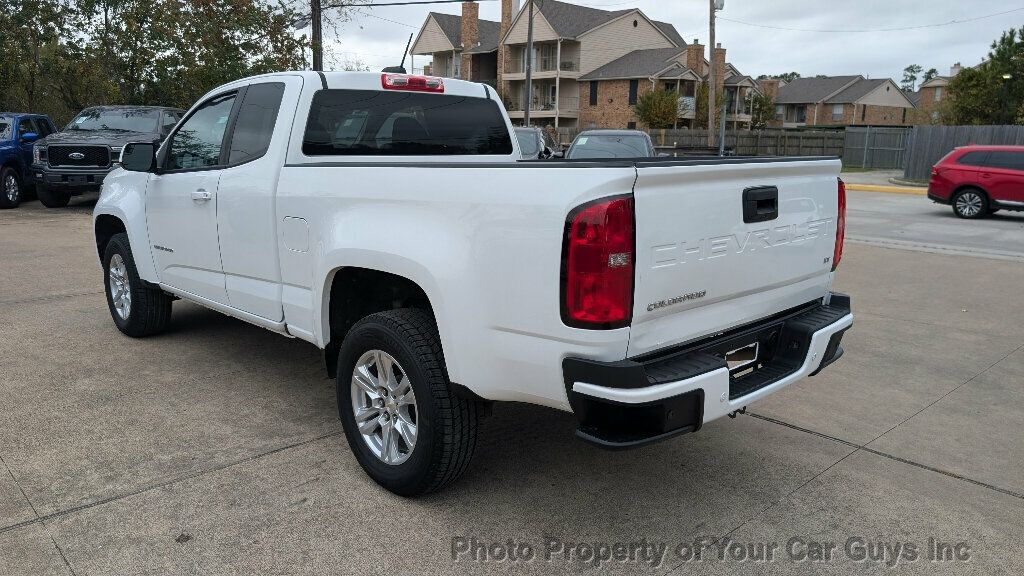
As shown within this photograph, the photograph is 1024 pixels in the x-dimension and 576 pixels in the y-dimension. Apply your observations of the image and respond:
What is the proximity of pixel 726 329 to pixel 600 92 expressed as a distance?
51842 mm

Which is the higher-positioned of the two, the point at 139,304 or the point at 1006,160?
the point at 1006,160

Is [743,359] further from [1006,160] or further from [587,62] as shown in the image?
[587,62]

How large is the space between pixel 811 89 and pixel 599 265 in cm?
7328

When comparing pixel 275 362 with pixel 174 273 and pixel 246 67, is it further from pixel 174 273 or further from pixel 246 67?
pixel 246 67

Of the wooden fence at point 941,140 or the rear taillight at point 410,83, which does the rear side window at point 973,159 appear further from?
the rear taillight at point 410,83

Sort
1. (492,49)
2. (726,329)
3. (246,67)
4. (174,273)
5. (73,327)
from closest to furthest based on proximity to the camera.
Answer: (726,329) < (174,273) < (73,327) < (246,67) < (492,49)

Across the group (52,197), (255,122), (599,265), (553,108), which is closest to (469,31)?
(553,108)

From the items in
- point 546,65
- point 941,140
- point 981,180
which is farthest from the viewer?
point 546,65

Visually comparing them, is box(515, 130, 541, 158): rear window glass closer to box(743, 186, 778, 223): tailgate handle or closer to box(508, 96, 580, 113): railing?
box(743, 186, 778, 223): tailgate handle

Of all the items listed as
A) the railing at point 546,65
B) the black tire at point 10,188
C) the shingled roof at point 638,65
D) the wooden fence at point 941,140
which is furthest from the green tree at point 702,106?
the black tire at point 10,188

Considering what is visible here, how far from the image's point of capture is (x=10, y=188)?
626 inches

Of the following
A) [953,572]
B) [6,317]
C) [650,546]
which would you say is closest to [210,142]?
[6,317]

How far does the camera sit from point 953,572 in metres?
2.99

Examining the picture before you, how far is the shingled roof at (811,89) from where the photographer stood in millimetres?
67688
